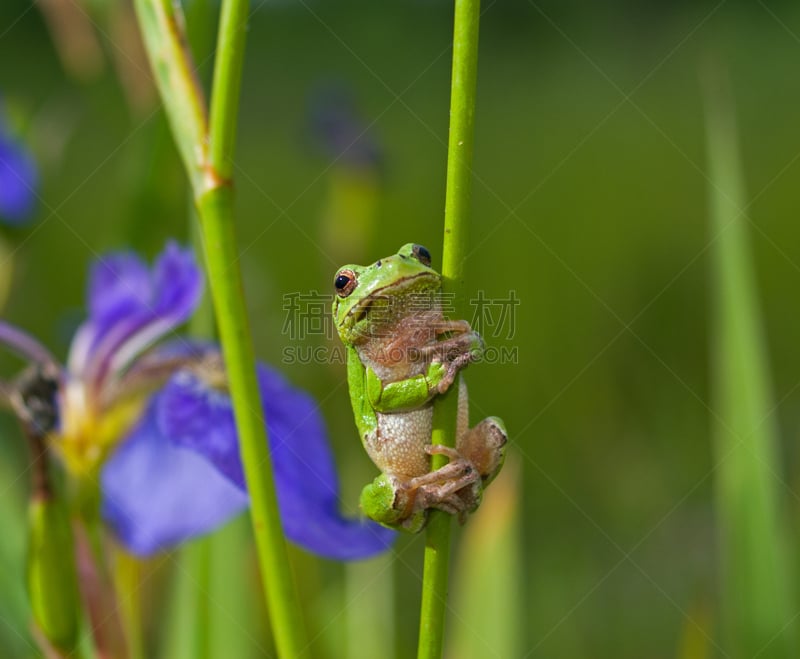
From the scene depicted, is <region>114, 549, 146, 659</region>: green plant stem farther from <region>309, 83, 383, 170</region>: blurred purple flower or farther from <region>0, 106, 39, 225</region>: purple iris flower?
<region>309, 83, 383, 170</region>: blurred purple flower

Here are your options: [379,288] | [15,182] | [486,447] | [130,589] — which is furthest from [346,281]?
[15,182]

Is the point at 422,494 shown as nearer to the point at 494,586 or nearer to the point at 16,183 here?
the point at 494,586

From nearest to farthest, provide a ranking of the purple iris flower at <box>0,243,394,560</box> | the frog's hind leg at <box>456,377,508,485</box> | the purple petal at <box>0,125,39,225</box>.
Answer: the frog's hind leg at <box>456,377,508,485</box> → the purple iris flower at <box>0,243,394,560</box> → the purple petal at <box>0,125,39,225</box>

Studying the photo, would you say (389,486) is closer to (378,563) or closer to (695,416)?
(378,563)

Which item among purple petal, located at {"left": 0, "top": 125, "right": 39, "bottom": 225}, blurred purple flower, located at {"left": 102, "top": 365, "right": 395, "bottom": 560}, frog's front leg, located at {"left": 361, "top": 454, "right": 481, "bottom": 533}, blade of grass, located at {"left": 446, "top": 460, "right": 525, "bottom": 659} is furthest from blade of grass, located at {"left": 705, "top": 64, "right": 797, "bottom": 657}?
purple petal, located at {"left": 0, "top": 125, "right": 39, "bottom": 225}

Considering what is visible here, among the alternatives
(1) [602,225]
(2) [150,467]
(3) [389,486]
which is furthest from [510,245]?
(3) [389,486]
